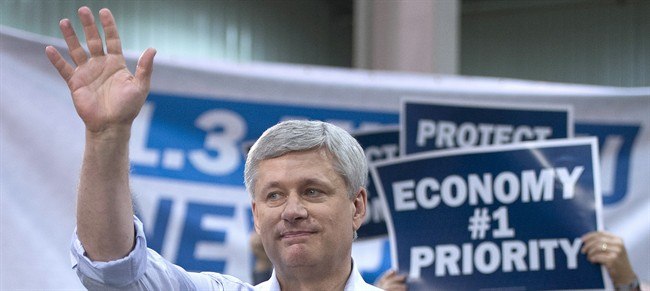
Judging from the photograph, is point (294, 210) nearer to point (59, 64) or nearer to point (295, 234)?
point (295, 234)

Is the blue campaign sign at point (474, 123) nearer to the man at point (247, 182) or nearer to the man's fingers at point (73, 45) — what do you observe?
the man at point (247, 182)

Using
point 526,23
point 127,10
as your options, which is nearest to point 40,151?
point 127,10

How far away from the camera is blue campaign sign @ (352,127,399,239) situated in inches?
172

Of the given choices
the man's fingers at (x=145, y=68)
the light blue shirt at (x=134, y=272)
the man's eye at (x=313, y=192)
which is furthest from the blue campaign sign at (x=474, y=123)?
the man's fingers at (x=145, y=68)

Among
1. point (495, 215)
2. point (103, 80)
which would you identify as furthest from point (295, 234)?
point (495, 215)

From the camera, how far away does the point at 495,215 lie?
438 cm

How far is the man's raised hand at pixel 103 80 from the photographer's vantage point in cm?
181

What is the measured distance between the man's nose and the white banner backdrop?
2234 mm

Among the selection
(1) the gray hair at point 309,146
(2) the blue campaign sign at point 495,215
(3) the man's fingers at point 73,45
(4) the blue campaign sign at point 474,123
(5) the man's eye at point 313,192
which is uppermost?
(3) the man's fingers at point 73,45

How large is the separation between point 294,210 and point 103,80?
42 centimetres

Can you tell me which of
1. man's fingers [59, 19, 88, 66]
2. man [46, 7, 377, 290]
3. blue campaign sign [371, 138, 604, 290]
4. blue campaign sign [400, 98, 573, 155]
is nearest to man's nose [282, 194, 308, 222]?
man [46, 7, 377, 290]

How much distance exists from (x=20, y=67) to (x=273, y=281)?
2.30 metres

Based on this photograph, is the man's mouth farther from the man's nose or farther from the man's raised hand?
the man's raised hand

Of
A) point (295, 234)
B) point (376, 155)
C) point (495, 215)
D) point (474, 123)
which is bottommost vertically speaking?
point (495, 215)
